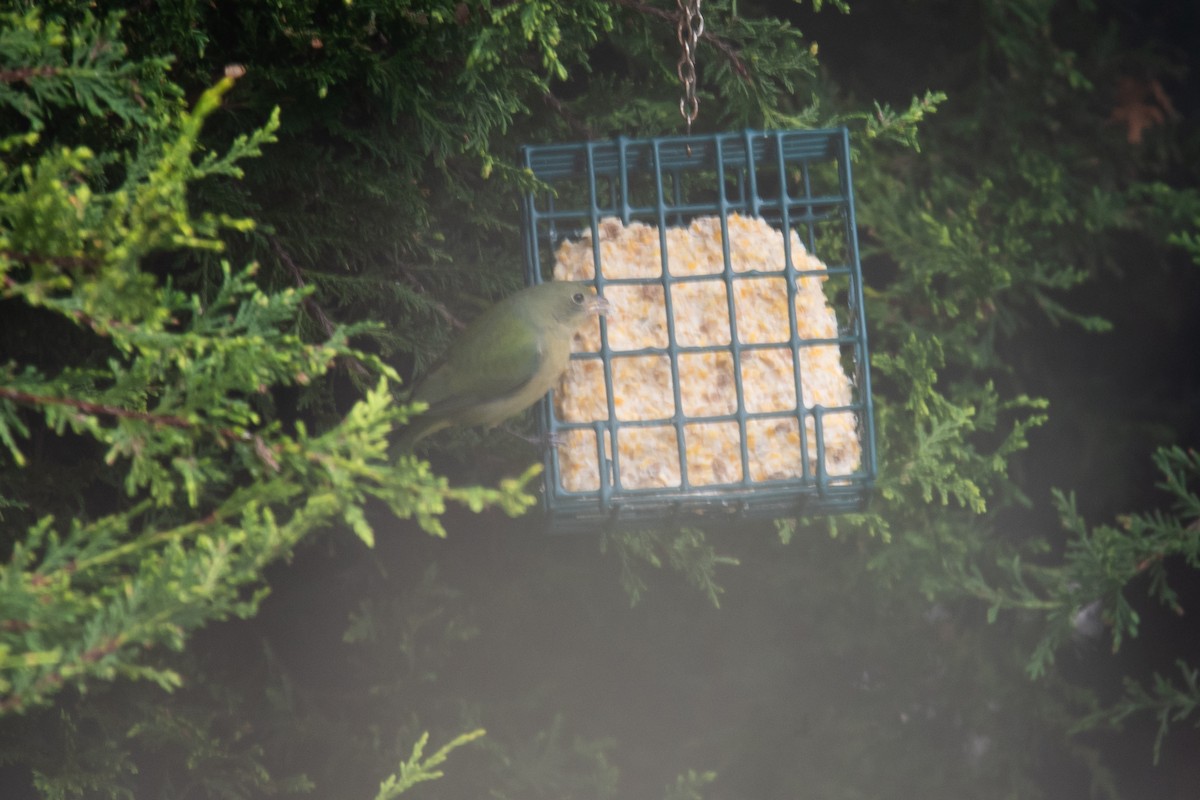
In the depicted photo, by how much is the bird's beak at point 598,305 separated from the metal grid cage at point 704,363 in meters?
0.06

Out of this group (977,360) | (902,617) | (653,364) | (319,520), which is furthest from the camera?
(902,617)

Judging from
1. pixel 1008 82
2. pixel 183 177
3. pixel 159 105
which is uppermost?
pixel 1008 82

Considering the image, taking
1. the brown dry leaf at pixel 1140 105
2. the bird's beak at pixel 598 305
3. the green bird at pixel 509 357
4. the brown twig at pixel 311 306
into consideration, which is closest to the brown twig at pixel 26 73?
the brown twig at pixel 311 306

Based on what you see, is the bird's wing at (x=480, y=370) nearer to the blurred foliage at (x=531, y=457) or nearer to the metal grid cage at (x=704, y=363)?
the metal grid cage at (x=704, y=363)

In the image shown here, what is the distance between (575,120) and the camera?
3.48 meters

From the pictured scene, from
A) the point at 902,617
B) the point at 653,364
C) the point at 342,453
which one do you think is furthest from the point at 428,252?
the point at 902,617

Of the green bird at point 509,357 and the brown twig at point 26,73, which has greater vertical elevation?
the brown twig at point 26,73

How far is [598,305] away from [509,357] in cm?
25

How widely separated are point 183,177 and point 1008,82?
3312 mm

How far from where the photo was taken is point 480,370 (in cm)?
296

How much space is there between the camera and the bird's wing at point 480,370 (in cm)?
290

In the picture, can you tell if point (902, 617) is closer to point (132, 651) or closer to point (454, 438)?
point (454, 438)

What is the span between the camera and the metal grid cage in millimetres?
2854

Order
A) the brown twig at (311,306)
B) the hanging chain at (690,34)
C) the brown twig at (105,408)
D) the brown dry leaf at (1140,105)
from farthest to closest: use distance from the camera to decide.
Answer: the brown dry leaf at (1140,105), the brown twig at (311,306), the hanging chain at (690,34), the brown twig at (105,408)
